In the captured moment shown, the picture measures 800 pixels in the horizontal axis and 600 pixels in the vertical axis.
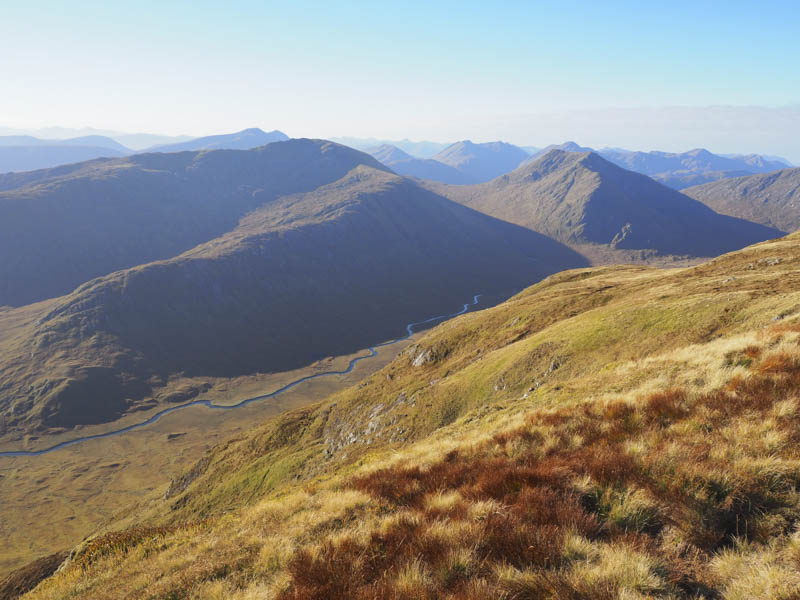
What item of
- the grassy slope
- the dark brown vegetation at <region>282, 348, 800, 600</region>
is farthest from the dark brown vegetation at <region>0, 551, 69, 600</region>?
the dark brown vegetation at <region>282, 348, 800, 600</region>

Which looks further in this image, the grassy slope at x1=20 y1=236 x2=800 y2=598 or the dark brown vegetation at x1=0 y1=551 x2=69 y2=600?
the dark brown vegetation at x1=0 y1=551 x2=69 y2=600

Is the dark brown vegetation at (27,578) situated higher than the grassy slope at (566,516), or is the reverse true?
the grassy slope at (566,516)

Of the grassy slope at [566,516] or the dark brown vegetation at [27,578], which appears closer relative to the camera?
the grassy slope at [566,516]

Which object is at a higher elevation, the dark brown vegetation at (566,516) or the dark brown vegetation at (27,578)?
the dark brown vegetation at (566,516)

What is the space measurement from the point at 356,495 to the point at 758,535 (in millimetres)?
9681

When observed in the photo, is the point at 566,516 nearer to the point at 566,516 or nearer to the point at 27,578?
the point at 566,516

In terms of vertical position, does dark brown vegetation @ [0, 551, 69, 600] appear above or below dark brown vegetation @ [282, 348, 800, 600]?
below

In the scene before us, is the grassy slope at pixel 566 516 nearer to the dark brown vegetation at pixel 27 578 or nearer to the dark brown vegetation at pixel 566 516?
the dark brown vegetation at pixel 566 516

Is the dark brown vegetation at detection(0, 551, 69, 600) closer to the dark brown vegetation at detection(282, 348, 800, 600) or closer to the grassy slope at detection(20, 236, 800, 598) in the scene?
the grassy slope at detection(20, 236, 800, 598)

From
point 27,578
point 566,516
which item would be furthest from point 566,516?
point 27,578

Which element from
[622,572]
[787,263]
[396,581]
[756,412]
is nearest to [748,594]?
[622,572]

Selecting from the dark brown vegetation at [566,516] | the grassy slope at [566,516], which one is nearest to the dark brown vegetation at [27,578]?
the grassy slope at [566,516]

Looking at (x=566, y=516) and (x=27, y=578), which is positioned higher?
(x=566, y=516)

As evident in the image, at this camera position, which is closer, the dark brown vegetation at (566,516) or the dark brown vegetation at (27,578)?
the dark brown vegetation at (566,516)
